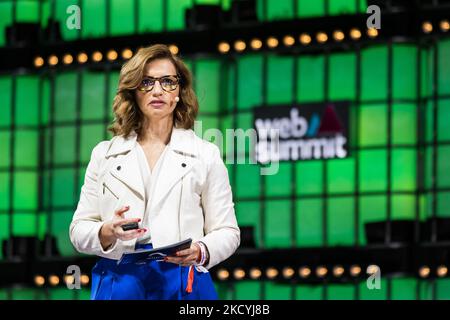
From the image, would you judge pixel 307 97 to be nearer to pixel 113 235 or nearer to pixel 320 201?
pixel 320 201

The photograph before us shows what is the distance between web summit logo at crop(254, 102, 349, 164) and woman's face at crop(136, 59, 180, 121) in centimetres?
2144

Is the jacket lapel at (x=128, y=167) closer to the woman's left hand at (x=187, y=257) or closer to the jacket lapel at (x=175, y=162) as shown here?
the jacket lapel at (x=175, y=162)

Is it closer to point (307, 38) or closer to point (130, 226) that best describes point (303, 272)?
point (307, 38)

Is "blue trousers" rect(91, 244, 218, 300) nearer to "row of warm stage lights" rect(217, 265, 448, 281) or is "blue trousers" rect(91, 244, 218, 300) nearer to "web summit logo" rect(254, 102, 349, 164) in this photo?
"row of warm stage lights" rect(217, 265, 448, 281)

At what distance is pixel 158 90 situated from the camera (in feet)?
22.2

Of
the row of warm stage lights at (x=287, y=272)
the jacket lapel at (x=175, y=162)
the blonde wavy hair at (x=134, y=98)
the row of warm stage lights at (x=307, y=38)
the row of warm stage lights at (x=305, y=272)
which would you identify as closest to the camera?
the jacket lapel at (x=175, y=162)

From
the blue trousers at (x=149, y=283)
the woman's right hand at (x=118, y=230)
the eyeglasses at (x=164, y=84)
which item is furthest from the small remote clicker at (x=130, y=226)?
the eyeglasses at (x=164, y=84)

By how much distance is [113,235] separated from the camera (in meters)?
6.52

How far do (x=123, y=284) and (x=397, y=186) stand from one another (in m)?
21.9

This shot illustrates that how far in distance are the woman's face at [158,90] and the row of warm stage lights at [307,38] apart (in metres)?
21.8

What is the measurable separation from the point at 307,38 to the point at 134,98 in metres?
22.4

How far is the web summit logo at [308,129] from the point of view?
28516 mm
